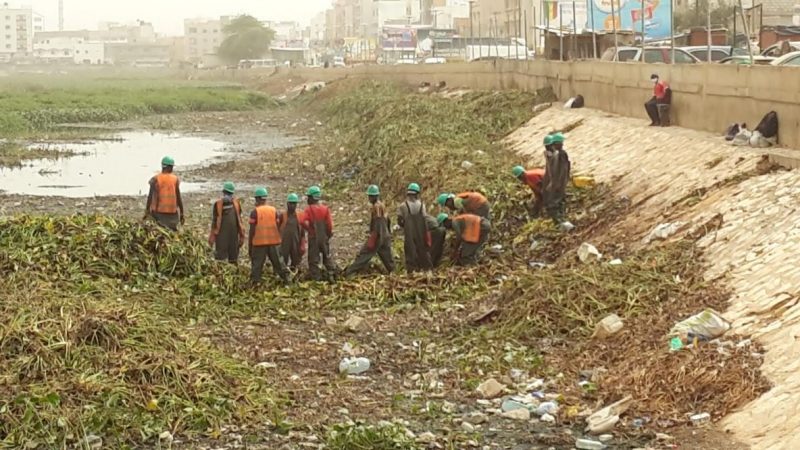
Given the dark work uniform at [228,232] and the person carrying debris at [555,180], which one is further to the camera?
the person carrying debris at [555,180]

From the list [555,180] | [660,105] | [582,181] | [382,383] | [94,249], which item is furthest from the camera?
[660,105]

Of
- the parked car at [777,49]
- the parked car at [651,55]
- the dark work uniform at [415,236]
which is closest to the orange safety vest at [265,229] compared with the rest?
the dark work uniform at [415,236]

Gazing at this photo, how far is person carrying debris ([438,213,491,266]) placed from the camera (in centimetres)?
1573

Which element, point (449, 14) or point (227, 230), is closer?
point (227, 230)

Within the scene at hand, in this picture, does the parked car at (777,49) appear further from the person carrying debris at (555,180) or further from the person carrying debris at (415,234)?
the person carrying debris at (415,234)

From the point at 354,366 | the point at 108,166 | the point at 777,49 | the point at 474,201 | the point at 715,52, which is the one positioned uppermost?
the point at 715,52

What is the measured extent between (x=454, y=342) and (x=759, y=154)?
602cm

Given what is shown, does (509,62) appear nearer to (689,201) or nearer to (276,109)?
(689,201)

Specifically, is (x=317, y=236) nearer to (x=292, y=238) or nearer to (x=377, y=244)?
(x=292, y=238)

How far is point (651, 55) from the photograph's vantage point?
27.1 meters

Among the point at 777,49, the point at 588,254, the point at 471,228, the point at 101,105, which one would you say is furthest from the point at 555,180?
the point at 101,105

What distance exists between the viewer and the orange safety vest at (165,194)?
16062 mm

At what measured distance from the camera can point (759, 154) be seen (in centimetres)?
1596

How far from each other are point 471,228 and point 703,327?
542cm
